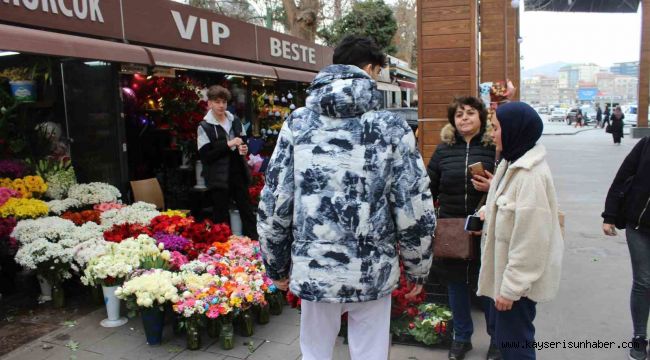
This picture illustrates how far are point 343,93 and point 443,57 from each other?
12.7ft

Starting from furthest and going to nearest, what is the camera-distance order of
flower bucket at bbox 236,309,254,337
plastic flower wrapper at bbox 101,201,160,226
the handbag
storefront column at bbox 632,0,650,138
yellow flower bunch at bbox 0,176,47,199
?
storefront column at bbox 632,0,650,138 < plastic flower wrapper at bbox 101,201,160,226 < yellow flower bunch at bbox 0,176,47,199 < flower bucket at bbox 236,309,254,337 < the handbag

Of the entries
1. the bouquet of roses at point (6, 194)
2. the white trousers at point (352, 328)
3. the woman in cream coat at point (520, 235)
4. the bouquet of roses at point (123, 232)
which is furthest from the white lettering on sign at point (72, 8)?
the woman in cream coat at point (520, 235)

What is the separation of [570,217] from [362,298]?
6.85 metres

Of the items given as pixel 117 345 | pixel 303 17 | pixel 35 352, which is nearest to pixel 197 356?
pixel 117 345

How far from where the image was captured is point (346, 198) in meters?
2.04

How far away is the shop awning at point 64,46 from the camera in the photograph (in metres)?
4.09

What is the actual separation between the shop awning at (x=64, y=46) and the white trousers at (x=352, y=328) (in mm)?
3361

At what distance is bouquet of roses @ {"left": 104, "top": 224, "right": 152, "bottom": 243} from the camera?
4.54 metres

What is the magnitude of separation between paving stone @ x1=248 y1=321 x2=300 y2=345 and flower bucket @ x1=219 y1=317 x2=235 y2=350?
0.28 metres

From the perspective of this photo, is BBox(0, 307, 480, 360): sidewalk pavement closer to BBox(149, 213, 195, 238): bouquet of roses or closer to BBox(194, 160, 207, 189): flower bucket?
BBox(149, 213, 195, 238): bouquet of roses

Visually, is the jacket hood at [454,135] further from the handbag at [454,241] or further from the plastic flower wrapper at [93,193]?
the plastic flower wrapper at [93,193]

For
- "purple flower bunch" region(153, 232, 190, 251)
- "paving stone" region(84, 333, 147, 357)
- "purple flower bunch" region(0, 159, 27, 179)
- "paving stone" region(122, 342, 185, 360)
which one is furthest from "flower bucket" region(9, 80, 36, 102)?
"paving stone" region(122, 342, 185, 360)

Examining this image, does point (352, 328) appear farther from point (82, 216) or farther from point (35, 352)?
point (82, 216)

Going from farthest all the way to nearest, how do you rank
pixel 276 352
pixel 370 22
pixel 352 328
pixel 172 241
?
pixel 370 22
pixel 172 241
pixel 276 352
pixel 352 328
